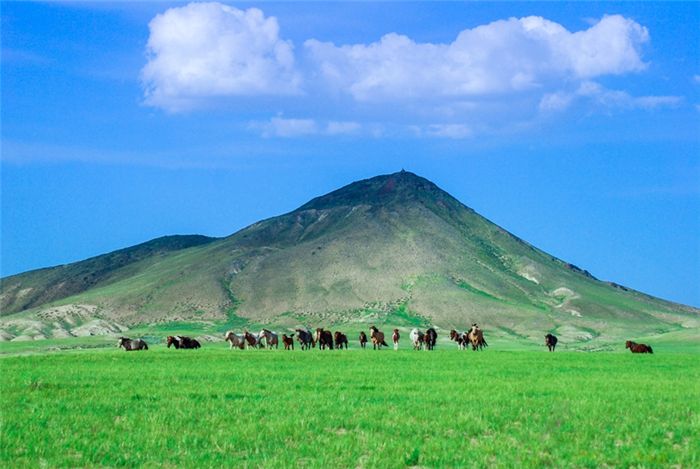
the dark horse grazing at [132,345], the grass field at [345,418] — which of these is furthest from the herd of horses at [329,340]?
the grass field at [345,418]

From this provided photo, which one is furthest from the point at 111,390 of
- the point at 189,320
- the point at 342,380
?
the point at 189,320

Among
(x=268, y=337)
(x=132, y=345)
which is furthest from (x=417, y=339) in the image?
(x=132, y=345)

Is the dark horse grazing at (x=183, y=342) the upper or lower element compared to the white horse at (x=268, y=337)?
lower

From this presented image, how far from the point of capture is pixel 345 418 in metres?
22.1

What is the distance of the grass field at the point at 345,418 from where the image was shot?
18188 millimetres

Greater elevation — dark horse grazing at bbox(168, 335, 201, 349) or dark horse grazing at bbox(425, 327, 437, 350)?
dark horse grazing at bbox(425, 327, 437, 350)

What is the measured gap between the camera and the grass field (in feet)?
59.7

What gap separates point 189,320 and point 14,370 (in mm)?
142765

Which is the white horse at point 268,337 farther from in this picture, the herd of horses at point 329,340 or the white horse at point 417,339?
the white horse at point 417,339

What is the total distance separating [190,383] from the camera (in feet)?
100

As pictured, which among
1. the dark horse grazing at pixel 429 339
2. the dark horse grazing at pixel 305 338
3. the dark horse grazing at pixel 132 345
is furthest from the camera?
the dark horse grazing at pixel 305 338

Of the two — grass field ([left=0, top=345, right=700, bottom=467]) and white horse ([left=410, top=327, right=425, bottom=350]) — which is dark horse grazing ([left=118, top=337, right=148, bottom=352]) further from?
grass field ([left=0, top=345, right=700, bottom=467])

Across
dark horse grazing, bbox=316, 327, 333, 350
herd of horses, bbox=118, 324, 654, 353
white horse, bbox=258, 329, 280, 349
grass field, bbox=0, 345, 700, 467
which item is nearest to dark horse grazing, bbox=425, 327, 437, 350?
herd of horses, bbox=118, 324, 654, 353

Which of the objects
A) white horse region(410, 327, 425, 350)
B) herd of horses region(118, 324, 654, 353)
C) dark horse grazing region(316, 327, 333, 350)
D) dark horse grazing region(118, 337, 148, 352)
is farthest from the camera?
white horse region(410, 327, 425, 350)
